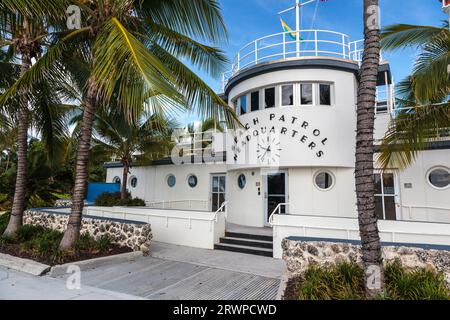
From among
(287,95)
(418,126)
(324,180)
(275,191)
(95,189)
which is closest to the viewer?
(418,126)

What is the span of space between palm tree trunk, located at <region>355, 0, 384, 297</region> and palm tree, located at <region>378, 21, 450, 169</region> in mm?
3863

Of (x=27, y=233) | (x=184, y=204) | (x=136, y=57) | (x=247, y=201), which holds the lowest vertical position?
(x=27, y=233)

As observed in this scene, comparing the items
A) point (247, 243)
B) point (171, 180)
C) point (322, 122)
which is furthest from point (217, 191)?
point (322, 122)

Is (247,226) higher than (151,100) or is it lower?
lower

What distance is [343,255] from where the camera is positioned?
217 inches

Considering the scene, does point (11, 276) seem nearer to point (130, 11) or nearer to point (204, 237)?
point (204, 237)

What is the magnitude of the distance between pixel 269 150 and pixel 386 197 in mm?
4787

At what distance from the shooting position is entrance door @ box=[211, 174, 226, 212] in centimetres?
1471

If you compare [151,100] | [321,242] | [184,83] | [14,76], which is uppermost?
[14,76]

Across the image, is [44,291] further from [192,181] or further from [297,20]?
[297,20]

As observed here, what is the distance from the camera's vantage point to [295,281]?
5426mm

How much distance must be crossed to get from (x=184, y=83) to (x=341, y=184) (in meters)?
7.37

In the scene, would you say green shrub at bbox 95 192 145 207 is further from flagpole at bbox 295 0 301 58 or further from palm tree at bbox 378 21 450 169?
palm tree at bbox 378 21 450 169

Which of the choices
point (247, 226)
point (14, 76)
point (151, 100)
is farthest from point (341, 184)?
point (14, 76)
